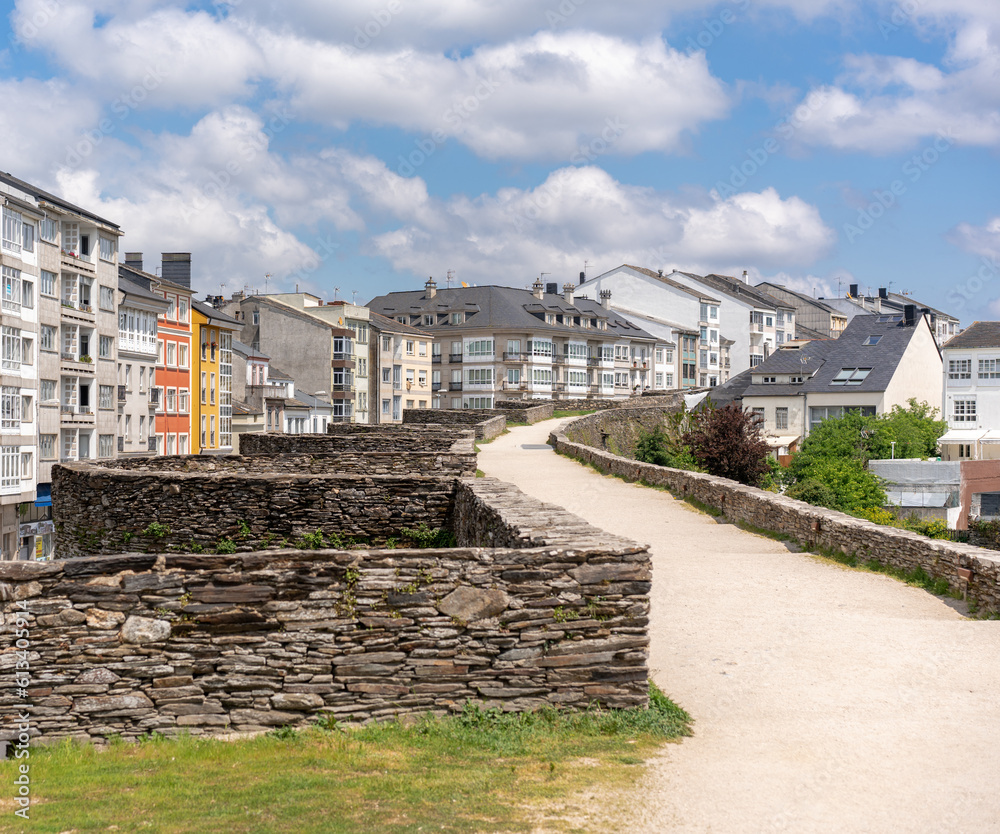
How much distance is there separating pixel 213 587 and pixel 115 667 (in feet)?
2.59

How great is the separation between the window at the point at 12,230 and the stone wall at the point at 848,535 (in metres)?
A: 33.4

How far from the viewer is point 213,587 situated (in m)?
6.86

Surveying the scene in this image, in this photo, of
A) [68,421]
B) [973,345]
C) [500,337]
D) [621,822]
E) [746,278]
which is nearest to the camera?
[621,822]

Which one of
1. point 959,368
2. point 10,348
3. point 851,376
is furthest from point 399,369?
point 10,348

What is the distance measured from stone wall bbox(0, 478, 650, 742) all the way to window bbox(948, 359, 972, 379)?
71571 mm

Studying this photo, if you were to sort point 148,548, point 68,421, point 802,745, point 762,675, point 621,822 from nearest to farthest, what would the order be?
point 621,822 → point 802,745 → point 762,675 → point 148,548 → point 68,421

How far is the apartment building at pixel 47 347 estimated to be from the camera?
45.8 meters

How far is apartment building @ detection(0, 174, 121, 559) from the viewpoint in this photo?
150 ft

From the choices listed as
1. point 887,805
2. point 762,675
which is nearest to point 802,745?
point 887,805

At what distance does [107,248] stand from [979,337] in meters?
56.3

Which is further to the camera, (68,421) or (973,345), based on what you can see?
(973,345)

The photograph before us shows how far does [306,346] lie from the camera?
8088 cm

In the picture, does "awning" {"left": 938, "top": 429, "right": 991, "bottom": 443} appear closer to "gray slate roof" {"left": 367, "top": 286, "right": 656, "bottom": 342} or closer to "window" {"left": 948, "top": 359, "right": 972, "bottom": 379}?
"window" {"left": 948, "top": 359, "right": 972, "bottom": 379}

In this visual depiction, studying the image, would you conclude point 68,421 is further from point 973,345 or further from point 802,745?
point 973,345
